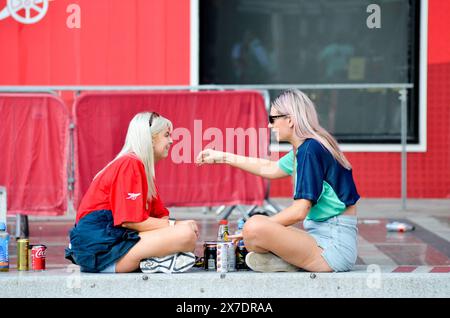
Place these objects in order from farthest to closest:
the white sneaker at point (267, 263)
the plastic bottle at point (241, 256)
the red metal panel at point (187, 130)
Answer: the red metal panel at point (187, 130) < the plastic bottle at point (241, 256) < the white sneaker at point (267, 263)

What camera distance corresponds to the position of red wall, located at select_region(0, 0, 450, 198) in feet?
41.2

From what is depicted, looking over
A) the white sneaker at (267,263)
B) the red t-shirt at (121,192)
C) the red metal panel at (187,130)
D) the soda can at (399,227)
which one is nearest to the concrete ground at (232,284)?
the white sneaker at (267,263)

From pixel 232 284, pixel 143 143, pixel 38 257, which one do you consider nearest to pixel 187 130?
pixel 143 143

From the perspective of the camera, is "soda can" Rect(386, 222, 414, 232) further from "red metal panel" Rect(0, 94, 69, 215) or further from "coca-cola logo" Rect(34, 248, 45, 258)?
"coca-cola logo" Rect(34, 248, 45, 258)

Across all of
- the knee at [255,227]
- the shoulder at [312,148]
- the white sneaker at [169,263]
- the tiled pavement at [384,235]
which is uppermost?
the shoulder at [312,148]

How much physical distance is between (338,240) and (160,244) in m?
1.12

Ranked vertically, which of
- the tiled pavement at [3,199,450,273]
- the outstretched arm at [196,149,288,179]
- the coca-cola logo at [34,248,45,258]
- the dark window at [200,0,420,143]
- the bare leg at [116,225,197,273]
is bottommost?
→ the tiled pavement at [3,199,450,273]

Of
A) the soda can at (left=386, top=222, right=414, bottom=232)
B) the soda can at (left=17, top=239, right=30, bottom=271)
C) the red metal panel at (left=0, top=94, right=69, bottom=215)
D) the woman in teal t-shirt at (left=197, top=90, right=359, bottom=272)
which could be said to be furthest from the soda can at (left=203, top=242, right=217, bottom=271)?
the soda can at (left=386, top=222, right=414, bottom=232)

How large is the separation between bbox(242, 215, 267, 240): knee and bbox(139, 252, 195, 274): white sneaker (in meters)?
0.46

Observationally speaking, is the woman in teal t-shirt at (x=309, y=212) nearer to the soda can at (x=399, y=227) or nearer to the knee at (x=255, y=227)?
the knee at (x=255, y=227)

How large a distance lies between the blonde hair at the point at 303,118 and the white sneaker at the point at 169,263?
1.06 meters

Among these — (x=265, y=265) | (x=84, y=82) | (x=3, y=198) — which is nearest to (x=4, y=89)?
(x=3, y=198)

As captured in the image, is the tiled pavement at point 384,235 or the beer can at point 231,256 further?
the tiled pavement at point 384,235

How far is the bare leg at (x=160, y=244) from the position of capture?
6.55 meters
